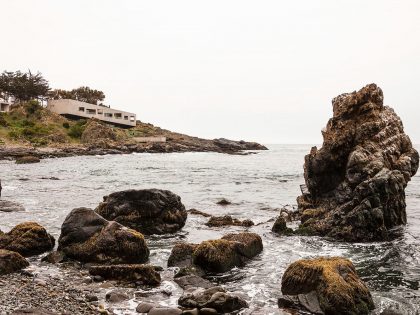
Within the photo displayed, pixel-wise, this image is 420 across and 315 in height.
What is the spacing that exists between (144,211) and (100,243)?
5287 millimetres

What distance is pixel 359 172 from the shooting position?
65.8ft

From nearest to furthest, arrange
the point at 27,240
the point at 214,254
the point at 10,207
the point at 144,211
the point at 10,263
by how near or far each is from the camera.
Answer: the point at 10,263 < the point at 214,254 < the point at 27,240 < the point at 144,211 < the point at 10,207

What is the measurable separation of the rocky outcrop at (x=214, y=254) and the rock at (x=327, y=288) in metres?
2.46

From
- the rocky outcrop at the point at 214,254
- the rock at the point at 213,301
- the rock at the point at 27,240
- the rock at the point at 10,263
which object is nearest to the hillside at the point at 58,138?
the rock at the point at 27,240

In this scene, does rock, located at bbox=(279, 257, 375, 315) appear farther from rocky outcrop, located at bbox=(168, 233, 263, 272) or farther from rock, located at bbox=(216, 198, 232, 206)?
rock, located at bbox=(216, 198, 232, 206)

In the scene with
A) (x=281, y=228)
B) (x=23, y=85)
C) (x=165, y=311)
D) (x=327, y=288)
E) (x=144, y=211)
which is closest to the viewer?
(x=165, y=311)

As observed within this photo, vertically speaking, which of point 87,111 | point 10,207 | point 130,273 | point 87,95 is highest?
point 87,95

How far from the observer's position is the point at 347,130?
22250 mm

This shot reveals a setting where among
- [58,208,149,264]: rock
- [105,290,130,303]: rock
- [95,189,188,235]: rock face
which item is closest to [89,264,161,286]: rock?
[105,290,130,303]: rock

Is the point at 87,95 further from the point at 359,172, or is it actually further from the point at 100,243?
the point at 100,243

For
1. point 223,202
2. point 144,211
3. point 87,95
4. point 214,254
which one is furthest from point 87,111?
point 214,254

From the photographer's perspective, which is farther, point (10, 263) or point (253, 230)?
point (253, 230)

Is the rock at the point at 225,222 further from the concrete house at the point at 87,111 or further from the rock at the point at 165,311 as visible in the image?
the concrete house at the point at 87,111

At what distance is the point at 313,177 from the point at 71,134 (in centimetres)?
9305
